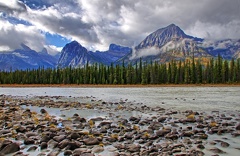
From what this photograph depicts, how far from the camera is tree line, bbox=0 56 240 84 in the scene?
110625mm

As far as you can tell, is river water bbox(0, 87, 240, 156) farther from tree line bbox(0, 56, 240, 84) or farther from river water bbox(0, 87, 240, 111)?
tree line bbox(0, 56, 240, 84)

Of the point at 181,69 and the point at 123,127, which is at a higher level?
the point at 181,69

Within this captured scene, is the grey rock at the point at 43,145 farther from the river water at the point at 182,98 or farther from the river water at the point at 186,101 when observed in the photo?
the river water at the point at 182,98

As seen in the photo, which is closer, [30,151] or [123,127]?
[30,151]

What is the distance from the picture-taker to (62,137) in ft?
39.5

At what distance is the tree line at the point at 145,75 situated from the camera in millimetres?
110625

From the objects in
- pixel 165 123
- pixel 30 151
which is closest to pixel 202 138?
pixel 165 123

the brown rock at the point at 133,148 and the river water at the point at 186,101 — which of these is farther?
the river water at the point at 186,101

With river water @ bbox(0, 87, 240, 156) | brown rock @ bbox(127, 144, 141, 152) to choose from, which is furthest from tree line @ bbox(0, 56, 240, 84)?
brown rock @ bbox(127, 144, 141, 152)

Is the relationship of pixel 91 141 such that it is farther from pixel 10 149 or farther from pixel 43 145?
pixel 10 149

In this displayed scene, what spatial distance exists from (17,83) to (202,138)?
149428 millimetres

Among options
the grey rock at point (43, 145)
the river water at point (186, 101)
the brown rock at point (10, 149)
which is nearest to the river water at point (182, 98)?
the river water at point (186, 101)

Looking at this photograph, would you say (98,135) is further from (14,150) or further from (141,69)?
(141,69)

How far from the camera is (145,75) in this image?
119 m
